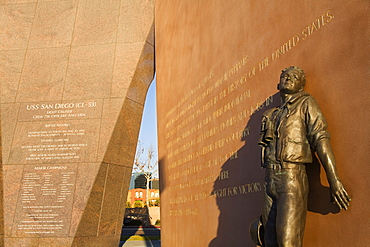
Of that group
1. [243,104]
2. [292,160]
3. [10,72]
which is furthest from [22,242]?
[292,160]

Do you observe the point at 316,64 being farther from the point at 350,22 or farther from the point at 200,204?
the point at 200,204

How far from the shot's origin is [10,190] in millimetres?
8727

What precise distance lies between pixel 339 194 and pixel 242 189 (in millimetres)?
2040

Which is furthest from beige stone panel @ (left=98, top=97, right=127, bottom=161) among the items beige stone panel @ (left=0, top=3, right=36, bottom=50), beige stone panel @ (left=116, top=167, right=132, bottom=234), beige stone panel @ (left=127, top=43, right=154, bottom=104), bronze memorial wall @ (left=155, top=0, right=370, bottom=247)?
→ beige stone panel @ (left=0, top=3, right=36, bottom=50)

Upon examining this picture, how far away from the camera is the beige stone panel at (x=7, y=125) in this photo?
9.11m

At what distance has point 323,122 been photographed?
10.6 feet

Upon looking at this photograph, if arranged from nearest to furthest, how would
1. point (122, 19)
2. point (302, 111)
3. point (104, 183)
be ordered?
point (302, 111), point (104, 183), point (122, 19)

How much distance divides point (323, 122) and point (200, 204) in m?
3.33

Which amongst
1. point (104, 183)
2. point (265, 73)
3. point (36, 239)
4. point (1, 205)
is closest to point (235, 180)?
point (265, 73)

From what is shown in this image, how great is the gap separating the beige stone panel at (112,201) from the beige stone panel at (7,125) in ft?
7.90

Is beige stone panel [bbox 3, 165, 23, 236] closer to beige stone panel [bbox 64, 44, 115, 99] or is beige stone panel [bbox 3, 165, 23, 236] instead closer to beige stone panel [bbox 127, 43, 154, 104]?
beige stone panel [bbox 64, 44, 115, 99]

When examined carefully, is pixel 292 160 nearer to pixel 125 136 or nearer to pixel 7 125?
pixel 125 136

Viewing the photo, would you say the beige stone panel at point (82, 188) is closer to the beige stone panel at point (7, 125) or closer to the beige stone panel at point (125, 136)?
the beige stone panel at point (125, 136)

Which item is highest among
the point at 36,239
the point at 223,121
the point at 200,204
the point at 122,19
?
the point at 122,19
